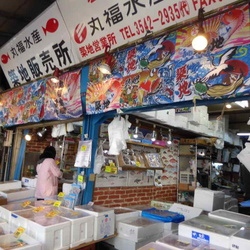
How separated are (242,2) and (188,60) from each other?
0.70 metres

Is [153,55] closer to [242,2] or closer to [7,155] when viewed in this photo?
[242,2]

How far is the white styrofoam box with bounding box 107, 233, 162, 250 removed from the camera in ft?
9.97

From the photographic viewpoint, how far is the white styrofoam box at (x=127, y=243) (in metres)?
3.04

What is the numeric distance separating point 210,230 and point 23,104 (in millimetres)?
4606

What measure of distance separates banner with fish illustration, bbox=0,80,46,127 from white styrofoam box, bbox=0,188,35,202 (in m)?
1.44

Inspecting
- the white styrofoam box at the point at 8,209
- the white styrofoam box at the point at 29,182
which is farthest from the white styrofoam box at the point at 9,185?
the white styrofoam box at the point at 8,209

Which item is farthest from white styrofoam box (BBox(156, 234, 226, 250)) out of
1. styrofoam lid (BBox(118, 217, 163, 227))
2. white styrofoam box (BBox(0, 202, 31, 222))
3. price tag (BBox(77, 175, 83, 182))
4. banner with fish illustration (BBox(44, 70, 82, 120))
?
banner with fish illustration (BBox(44, 70, 82, 120))

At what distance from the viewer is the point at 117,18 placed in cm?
332

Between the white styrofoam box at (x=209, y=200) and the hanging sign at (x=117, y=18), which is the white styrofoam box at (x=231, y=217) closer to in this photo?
the white styrofoam box at (x=209, y=200)

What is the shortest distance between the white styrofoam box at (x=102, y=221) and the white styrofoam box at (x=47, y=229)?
40 cm

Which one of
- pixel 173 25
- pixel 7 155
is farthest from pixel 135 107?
pixel 7 155

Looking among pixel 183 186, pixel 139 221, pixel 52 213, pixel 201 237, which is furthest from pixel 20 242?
pixel 183 186

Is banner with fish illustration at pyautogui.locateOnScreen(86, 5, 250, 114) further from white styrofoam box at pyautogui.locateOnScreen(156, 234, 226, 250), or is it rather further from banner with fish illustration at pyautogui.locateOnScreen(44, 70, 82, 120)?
white styrofoam box at pyautogui.locateOnScreen(156, 234, 226, 250)

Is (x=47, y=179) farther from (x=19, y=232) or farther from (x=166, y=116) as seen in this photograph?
(x=166, y=116)
